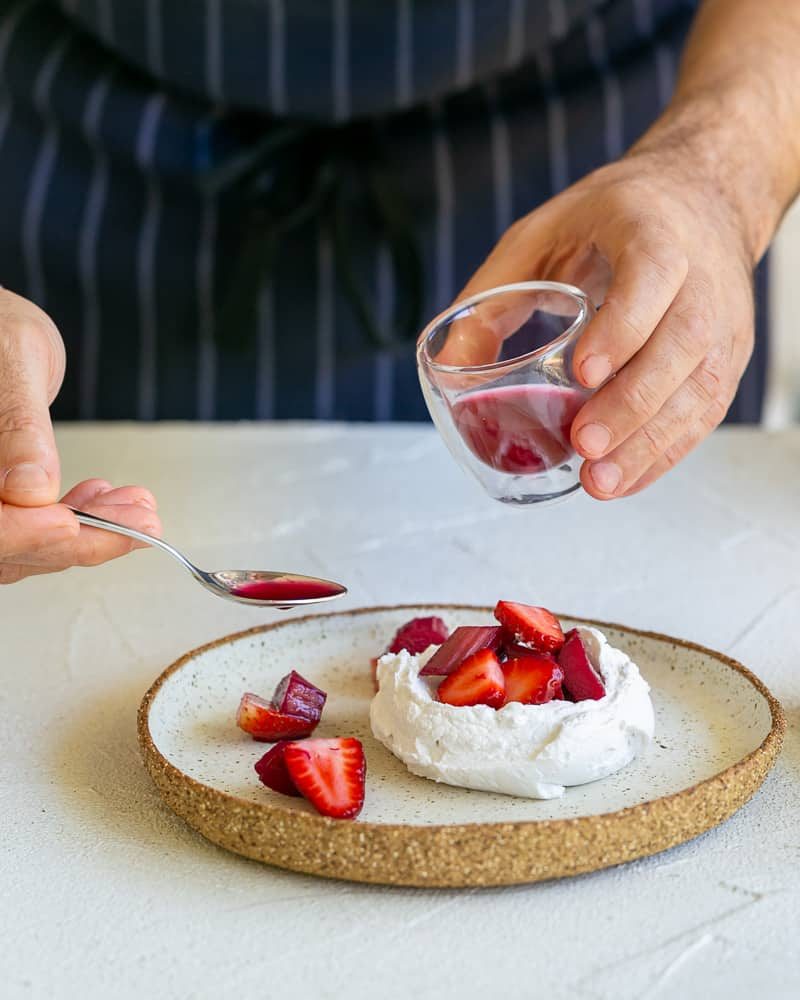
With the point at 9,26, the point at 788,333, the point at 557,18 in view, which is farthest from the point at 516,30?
the point at 788,333

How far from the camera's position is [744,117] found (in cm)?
150

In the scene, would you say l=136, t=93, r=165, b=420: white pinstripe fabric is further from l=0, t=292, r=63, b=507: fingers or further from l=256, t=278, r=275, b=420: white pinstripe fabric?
l=0, t=292, r=63, b=507: fingers

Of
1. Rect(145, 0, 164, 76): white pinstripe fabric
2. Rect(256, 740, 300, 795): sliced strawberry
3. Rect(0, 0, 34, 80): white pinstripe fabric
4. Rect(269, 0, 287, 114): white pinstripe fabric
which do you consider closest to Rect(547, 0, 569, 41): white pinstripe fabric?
Rect(269, 0, 287, 114): white pinstripe fabric

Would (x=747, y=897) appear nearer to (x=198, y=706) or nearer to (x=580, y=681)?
(x=580, y=681)

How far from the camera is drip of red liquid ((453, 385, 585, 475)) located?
105cm

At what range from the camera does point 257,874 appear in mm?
857

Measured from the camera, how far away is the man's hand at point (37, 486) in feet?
3.13

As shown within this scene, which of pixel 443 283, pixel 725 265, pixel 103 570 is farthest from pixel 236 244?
pixel 725 265

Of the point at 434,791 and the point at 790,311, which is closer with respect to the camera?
the point at 434,791

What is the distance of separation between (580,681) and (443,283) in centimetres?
Result: 127

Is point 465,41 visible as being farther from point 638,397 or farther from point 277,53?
point 638,397

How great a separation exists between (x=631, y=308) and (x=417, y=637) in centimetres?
33

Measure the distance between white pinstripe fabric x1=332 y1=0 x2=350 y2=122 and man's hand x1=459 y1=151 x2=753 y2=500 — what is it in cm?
71

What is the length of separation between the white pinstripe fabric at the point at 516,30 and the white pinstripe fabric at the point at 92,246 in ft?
2.05
